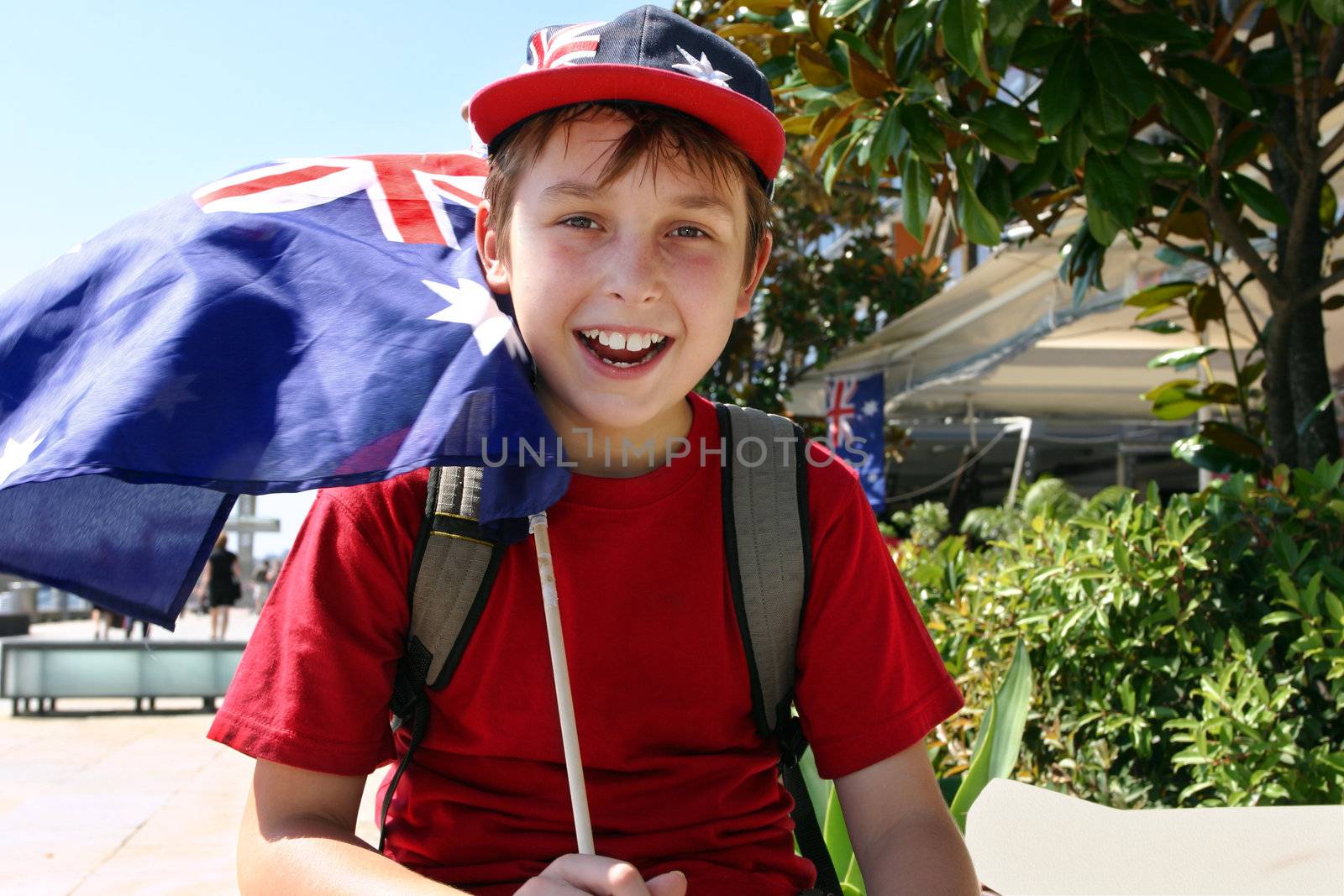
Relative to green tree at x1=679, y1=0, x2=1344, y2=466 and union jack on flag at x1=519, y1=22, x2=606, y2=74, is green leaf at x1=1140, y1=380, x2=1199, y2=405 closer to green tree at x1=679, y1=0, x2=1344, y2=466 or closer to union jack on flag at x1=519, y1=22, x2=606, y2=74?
green tree at x1=679, y1=0, x2=1344, y2=466

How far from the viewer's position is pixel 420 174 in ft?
5.53

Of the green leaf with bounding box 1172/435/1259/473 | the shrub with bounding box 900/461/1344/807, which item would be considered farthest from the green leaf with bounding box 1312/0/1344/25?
the green leaf with bounding box 1172/435/1259/473

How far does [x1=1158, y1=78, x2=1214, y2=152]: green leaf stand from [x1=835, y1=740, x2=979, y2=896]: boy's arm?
198cm

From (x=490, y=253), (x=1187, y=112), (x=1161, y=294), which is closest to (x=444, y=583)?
(x=490, y=253)

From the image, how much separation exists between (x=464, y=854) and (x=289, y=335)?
2.26 ft

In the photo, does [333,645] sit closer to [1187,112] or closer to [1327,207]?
[1187,112]

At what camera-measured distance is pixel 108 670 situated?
973 centimetres

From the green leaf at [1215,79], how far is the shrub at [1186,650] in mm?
968

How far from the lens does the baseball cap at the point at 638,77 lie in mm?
1424

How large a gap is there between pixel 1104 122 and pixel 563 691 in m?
2.01

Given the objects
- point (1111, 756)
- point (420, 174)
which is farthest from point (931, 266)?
point (420, 174)

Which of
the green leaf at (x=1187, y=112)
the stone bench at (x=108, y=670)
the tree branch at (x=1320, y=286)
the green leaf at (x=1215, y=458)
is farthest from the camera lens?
the stone bench at (x=108, y=670)

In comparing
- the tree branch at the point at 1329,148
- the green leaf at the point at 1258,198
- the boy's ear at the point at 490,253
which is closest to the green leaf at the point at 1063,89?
the green leaf at the point at 1258,198

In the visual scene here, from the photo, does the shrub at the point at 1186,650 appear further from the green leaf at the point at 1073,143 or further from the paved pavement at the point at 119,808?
the paved pavement at the point at 119,808
